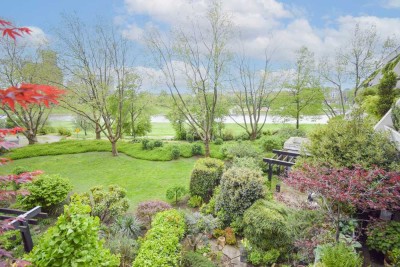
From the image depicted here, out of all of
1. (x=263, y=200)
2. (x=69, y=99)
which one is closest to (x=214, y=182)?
(x=263, y=200)

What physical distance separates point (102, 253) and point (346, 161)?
6.32 metres

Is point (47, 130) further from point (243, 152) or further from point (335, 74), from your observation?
point (335, 74)

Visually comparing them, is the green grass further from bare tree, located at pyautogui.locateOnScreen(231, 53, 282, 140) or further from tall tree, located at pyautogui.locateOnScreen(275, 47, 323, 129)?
tall tree, located at pyautogui.locateOnScreen(275, 47, 323, 129)

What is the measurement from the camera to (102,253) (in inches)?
145

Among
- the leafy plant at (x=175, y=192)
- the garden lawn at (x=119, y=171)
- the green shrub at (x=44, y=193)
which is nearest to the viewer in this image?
the green shrub at (x=44, y=193)

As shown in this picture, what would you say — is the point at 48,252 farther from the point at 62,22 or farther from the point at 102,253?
the point at 62,22

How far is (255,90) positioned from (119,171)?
14.4 m

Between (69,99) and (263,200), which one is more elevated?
(69,99)

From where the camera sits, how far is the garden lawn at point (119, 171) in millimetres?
11258

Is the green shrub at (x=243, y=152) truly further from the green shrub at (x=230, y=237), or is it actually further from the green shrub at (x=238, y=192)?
the green shrub at (x=230, y=237)

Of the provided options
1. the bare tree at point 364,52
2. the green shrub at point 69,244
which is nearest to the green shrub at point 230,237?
the green shrub at point 69,244

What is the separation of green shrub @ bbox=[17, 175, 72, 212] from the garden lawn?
271cm

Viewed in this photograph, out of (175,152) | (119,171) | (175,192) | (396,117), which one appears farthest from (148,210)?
(396,117)

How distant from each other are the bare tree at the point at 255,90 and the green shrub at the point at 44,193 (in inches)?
654
